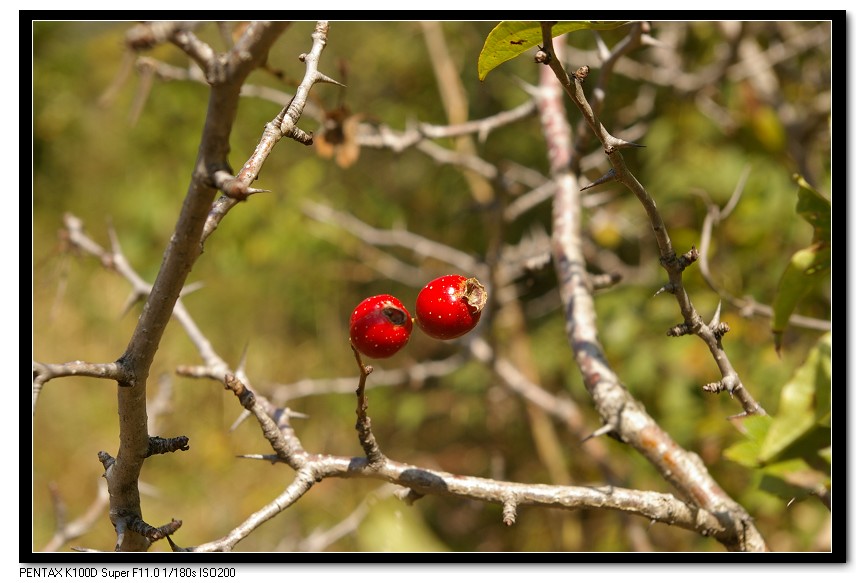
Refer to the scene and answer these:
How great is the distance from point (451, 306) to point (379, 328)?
13 centimetres

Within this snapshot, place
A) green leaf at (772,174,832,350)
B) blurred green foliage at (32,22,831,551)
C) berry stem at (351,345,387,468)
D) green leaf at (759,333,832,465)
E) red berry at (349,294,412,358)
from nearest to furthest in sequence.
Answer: green leaf at (759,333,832,465), berry stem at (351,345,387,468), red berry at (349,294,412,358), green leaf at (772,174,832,350), blurred green foliage at (32,22,831,551)

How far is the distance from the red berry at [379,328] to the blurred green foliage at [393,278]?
1217 mm

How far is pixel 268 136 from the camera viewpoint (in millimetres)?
897

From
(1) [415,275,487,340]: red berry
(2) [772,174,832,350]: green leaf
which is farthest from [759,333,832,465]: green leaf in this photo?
(1) [415,275,487,340]: red berry

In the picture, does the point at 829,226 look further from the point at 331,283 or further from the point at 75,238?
the point at 331,283

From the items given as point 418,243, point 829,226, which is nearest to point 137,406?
point 829,226

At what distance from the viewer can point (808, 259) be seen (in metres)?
1.25

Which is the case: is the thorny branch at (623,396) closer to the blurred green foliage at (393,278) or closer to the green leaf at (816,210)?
the green leaf at (816,210)

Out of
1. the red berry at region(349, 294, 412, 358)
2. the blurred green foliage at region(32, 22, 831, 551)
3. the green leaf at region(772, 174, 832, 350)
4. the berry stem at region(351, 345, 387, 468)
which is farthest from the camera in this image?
the blurred green foliage at region(32, 22, 831, 551)

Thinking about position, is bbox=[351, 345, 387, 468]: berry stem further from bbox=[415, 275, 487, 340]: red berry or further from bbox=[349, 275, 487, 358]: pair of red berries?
bbox=[415, 275, 487, 340]: red berry

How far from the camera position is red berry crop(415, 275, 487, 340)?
1173 millimetres

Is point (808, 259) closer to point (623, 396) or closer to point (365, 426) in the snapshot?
point (623, 396)

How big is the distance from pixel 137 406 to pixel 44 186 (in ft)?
12.4

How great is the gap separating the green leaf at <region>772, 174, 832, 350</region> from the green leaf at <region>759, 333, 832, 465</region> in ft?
1.08
